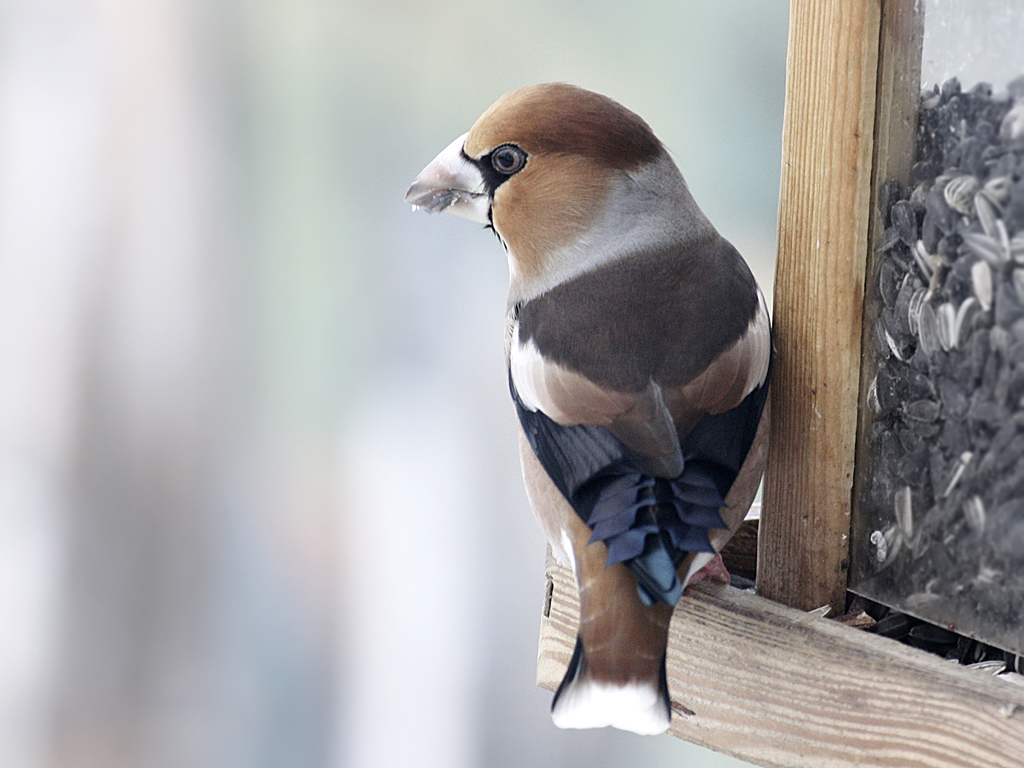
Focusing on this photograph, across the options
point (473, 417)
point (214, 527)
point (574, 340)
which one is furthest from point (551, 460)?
point (214, 527)

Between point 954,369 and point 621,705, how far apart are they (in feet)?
1.82

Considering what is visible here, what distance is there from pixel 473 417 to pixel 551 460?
4.95ft

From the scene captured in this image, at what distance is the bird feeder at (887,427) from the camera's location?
1253 mm

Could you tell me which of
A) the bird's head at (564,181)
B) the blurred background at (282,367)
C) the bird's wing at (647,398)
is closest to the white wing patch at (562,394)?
the bird's wing at (647,398)

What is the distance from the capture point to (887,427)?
1.46m

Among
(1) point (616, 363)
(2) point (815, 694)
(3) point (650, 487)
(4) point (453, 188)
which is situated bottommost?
(2) point (815, 694)

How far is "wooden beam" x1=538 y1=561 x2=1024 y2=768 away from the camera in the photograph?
1210 millimetres

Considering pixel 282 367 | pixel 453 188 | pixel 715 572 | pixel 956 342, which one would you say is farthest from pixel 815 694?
pixel 282 367

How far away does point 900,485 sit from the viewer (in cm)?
143

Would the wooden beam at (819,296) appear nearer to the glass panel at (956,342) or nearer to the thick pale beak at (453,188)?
the glass panel at (956,342)

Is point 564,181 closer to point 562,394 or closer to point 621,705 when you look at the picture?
point 562,394

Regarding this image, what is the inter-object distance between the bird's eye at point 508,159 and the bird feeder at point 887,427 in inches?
15.3

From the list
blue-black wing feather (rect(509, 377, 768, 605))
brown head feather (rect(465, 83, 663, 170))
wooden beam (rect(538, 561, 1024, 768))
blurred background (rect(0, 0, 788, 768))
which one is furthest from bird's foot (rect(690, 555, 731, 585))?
blurred background (rect(0, 0, 788, 768))

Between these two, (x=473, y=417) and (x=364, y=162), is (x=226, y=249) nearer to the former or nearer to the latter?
(x=364, y=162)
